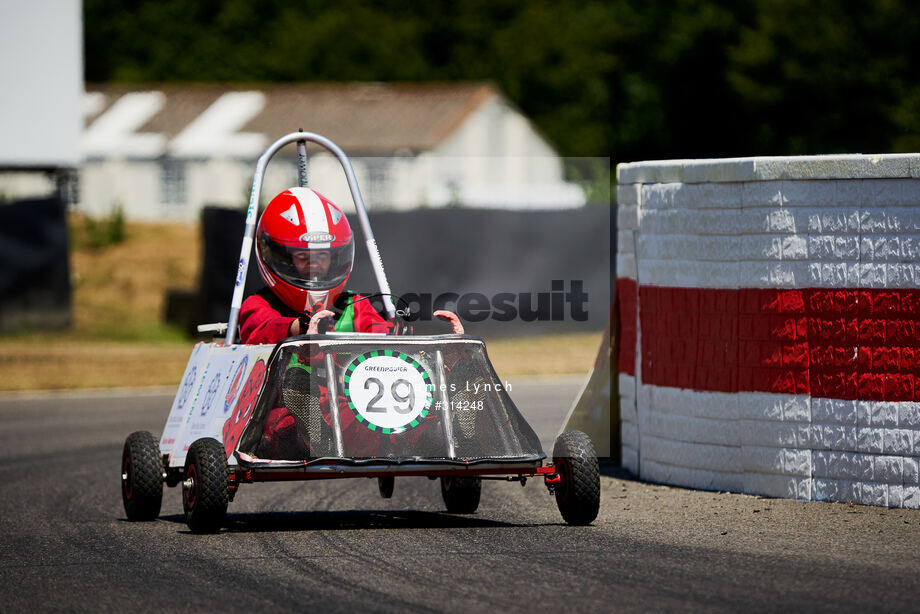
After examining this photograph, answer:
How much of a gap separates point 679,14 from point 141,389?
45.4 meters

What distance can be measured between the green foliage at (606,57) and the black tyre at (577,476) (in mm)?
40173

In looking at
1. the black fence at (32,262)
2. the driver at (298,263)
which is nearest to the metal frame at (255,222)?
the driver at (298,263)

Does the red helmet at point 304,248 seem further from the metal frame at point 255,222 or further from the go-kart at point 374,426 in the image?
the go-kart at point 374,426

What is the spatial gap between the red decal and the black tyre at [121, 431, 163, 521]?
81cm

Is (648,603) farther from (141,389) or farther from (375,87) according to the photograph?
(375,87)

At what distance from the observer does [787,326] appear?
9438mm

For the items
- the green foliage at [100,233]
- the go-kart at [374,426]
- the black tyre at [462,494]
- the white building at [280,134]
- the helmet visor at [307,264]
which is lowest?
the black tyre at [462,494]

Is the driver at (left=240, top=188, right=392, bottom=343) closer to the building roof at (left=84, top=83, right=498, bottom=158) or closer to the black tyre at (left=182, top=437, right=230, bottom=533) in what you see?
the black tyre at (left=182, top=437, right=230, bottom=533)

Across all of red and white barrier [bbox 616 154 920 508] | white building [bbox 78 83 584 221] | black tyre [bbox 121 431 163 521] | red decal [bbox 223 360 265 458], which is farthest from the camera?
white building [bbox 78 83 584 221]

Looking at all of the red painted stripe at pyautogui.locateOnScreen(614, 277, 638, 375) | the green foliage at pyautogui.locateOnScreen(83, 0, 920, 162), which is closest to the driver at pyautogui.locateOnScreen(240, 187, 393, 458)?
the red painted stripe at pyautogui.locateOnScreen(614, 277, 638, 375)

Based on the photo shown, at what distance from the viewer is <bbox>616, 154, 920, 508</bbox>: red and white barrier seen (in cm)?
901

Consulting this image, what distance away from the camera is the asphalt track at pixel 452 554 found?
6488mm

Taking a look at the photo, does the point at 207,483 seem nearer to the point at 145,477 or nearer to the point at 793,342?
the point at 145,477

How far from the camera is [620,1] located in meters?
66.4
